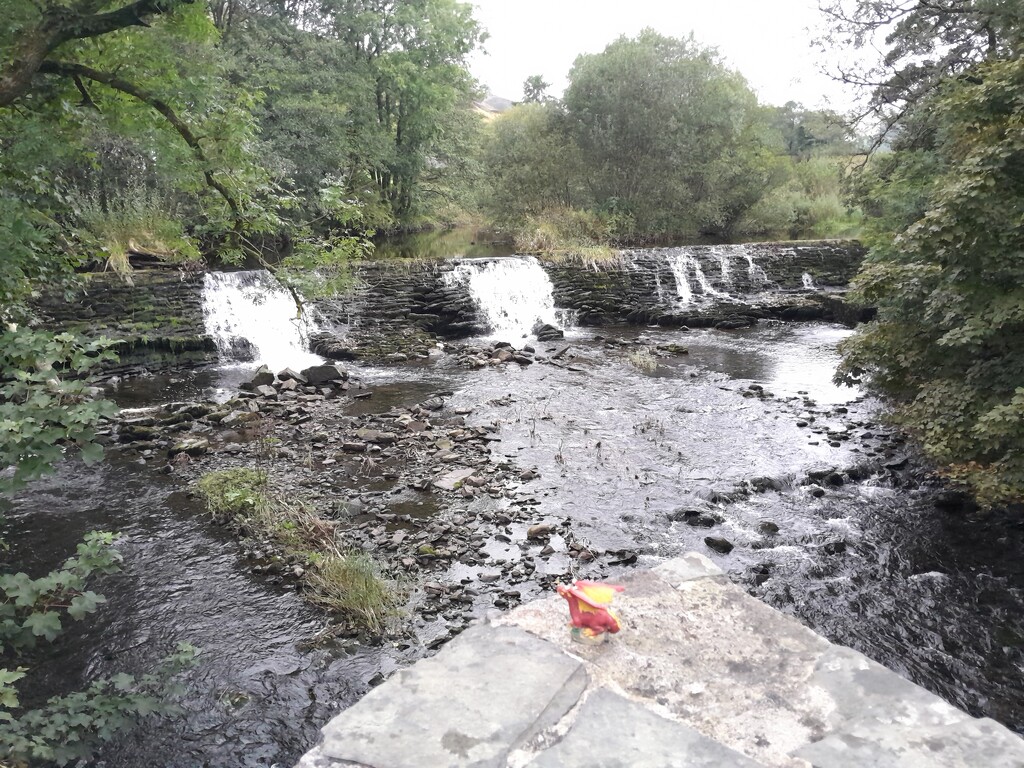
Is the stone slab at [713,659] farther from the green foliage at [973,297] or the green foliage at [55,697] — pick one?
the green foliage at [973,297]

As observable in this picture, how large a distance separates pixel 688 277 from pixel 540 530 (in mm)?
12990

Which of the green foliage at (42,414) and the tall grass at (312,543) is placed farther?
the tall grass at (312,543)

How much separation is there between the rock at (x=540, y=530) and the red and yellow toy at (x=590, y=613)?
340cm

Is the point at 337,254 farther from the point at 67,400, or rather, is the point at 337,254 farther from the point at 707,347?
the point at 707,347

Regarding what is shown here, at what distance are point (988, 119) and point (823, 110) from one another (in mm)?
7185

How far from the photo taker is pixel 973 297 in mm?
4902

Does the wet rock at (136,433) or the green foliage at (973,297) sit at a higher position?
the green foliage at (973,297)

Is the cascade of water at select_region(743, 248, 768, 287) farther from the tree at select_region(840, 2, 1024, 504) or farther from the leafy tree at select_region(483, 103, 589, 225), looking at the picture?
the tree at select_region(840, 2, 1024, 504)

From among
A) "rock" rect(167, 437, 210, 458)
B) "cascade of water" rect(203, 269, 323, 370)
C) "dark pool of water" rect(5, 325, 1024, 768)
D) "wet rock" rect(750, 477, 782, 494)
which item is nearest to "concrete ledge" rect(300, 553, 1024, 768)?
"dark pool of water" rect(5, 325, 1024, 768)

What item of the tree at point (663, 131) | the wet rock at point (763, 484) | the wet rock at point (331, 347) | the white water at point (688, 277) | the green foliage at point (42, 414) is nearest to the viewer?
the green foliage at point (42, 414)

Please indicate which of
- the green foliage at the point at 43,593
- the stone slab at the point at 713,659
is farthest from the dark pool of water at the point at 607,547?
the stone slab at the point at 713,659

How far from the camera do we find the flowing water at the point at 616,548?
3705 mm

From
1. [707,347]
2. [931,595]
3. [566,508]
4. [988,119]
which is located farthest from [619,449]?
[707,347]

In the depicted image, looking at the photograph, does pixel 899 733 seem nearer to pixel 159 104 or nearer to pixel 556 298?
pixel 159 104
